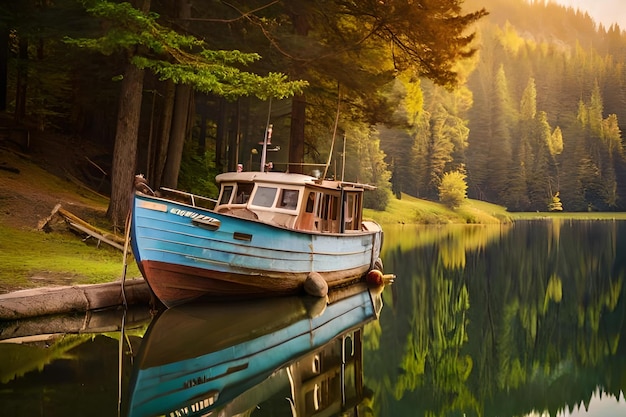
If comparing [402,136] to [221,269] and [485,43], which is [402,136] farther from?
[221,269]

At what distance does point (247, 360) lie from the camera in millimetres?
9164

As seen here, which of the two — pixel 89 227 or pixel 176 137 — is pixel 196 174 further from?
pixel 89 227

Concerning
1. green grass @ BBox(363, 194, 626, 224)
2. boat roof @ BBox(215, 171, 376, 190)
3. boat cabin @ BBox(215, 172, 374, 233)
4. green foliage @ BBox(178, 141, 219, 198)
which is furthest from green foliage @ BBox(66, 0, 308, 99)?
green grass @ BBox(363, 194, 626, 224)

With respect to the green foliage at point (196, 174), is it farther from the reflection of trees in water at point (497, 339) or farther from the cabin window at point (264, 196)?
the cabin window at point (264, 196)

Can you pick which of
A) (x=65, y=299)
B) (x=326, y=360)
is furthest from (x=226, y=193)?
(x=326, y=360)

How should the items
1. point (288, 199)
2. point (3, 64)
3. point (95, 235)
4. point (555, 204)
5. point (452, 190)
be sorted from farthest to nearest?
point (555, 204)
point (452, 190)
point (3, 64)
point (95, 235)
point (288, 199)

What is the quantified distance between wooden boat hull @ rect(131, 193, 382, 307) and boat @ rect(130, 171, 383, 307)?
2cm

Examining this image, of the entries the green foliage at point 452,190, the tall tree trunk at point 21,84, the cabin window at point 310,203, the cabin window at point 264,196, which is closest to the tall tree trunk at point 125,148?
the cabin window at point 264,196

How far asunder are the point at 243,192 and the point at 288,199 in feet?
3.59

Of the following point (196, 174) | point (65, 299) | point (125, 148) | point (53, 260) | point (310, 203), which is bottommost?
point (65, 299)

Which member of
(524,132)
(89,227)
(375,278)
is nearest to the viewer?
(89,227)

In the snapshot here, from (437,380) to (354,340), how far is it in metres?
2.23

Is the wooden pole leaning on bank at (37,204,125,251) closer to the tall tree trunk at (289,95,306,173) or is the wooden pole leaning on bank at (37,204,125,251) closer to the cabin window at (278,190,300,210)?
the cabin window at (278,190,300,210)

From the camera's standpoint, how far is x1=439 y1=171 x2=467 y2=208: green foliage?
68812 mm
